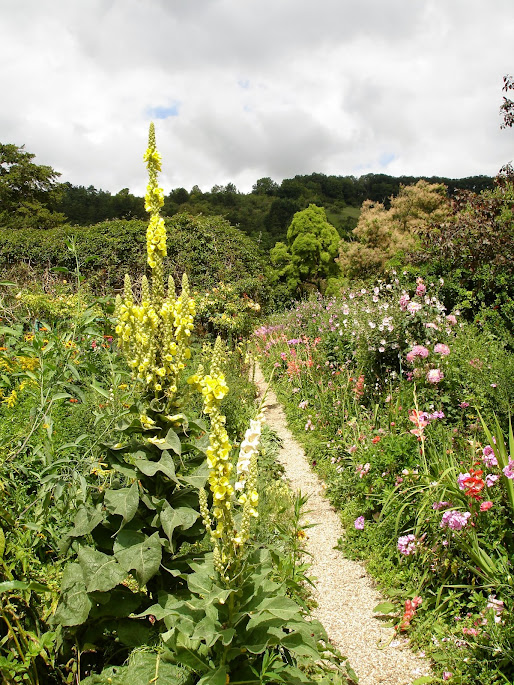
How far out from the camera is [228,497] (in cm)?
151

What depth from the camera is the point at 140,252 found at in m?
11.6

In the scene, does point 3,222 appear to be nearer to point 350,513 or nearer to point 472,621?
point 350,513

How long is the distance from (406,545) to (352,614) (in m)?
0.57

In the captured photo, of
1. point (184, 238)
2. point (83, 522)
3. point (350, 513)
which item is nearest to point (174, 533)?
point (83, 522)

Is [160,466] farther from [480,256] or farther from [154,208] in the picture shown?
[480,256]

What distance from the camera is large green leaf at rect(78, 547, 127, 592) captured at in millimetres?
1679

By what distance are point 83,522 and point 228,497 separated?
71cm

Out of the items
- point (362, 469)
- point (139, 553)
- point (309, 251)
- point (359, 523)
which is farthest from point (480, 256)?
point (309, 251)

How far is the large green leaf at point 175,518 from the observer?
5.69 feet

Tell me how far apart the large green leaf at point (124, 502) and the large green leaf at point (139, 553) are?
109mm

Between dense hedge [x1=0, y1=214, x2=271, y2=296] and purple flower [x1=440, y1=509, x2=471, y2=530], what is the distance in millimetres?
8995

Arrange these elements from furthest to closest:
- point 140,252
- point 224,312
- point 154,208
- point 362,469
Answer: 1. point 140,252
2. point 224,312
3. point 362,469
4. point 154,208

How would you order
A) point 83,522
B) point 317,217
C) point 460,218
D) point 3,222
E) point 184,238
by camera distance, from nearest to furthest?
point 83,522 → point 460,218 → point 184,238 → point 3,222 → point 317,217

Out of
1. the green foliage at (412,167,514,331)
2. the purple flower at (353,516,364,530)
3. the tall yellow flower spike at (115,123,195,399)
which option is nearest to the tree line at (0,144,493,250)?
the green foliage at (412,167,514,331)
